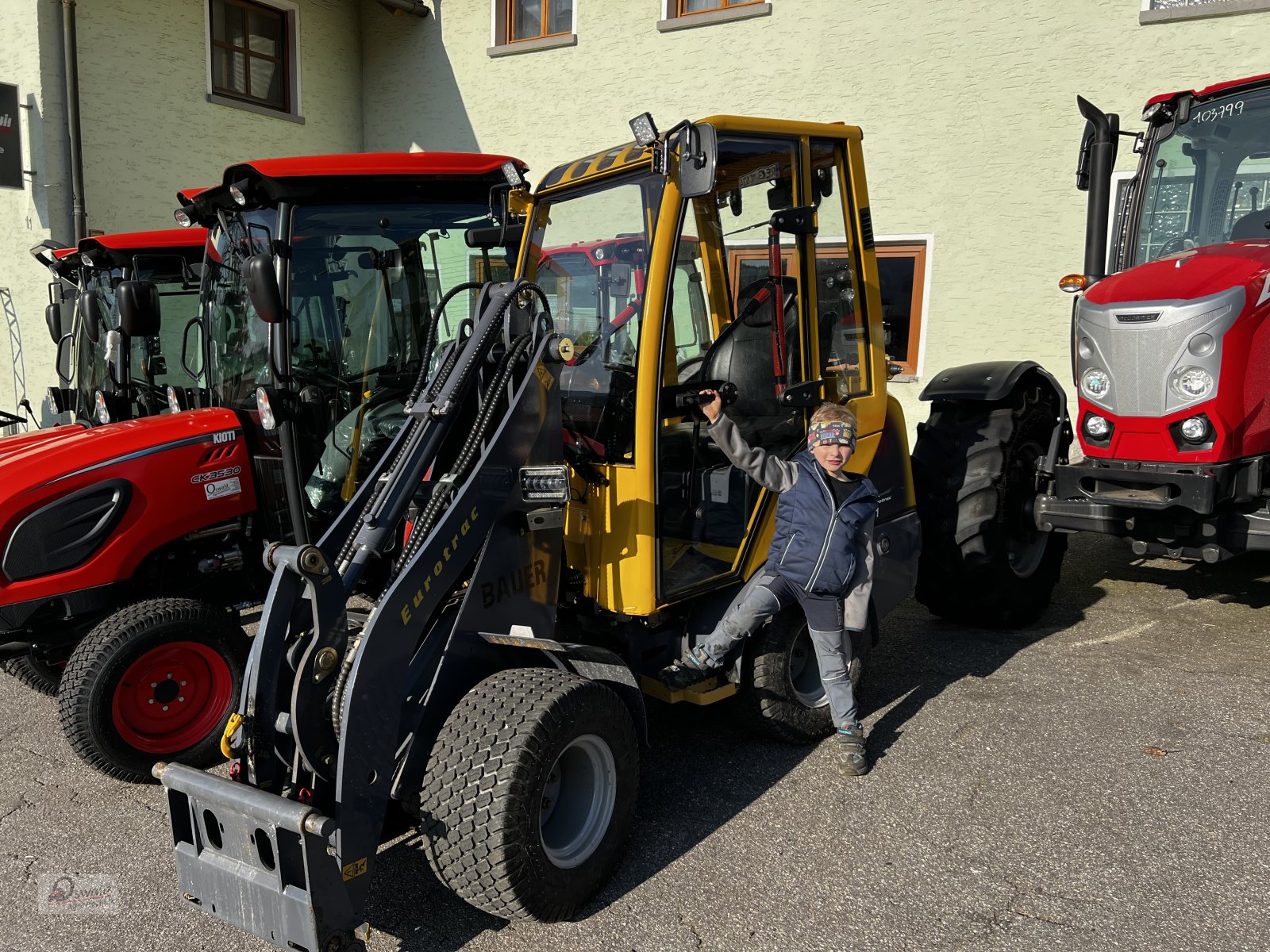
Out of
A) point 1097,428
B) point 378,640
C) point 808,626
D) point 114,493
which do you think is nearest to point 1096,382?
point 1097,428

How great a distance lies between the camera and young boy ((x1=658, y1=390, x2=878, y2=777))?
3641mm

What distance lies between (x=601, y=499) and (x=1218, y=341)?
9.68 feet

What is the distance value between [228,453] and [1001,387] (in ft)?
12.9

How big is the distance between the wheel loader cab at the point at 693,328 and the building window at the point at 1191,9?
592 cm

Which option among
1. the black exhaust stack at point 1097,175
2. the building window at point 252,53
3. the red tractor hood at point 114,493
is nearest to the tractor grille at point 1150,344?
the black exhaust stack at point 1097,175

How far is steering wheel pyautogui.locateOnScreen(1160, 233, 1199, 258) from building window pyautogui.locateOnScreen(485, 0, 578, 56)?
320 inches

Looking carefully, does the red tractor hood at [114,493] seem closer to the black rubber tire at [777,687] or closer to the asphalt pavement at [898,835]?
the asphalt pavement at [898,835]

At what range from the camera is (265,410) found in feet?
14.8

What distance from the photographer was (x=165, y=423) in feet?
15.4

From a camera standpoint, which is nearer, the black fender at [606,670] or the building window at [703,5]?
the black fender at [606,670]

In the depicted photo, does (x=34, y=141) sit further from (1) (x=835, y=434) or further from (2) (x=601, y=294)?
(1) (x=835, y=434)

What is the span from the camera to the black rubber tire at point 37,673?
4.75 meters

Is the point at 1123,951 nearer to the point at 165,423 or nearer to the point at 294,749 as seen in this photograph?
the point at 294,749

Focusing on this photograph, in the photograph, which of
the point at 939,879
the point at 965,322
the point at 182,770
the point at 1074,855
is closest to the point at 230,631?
the point at 182,770
